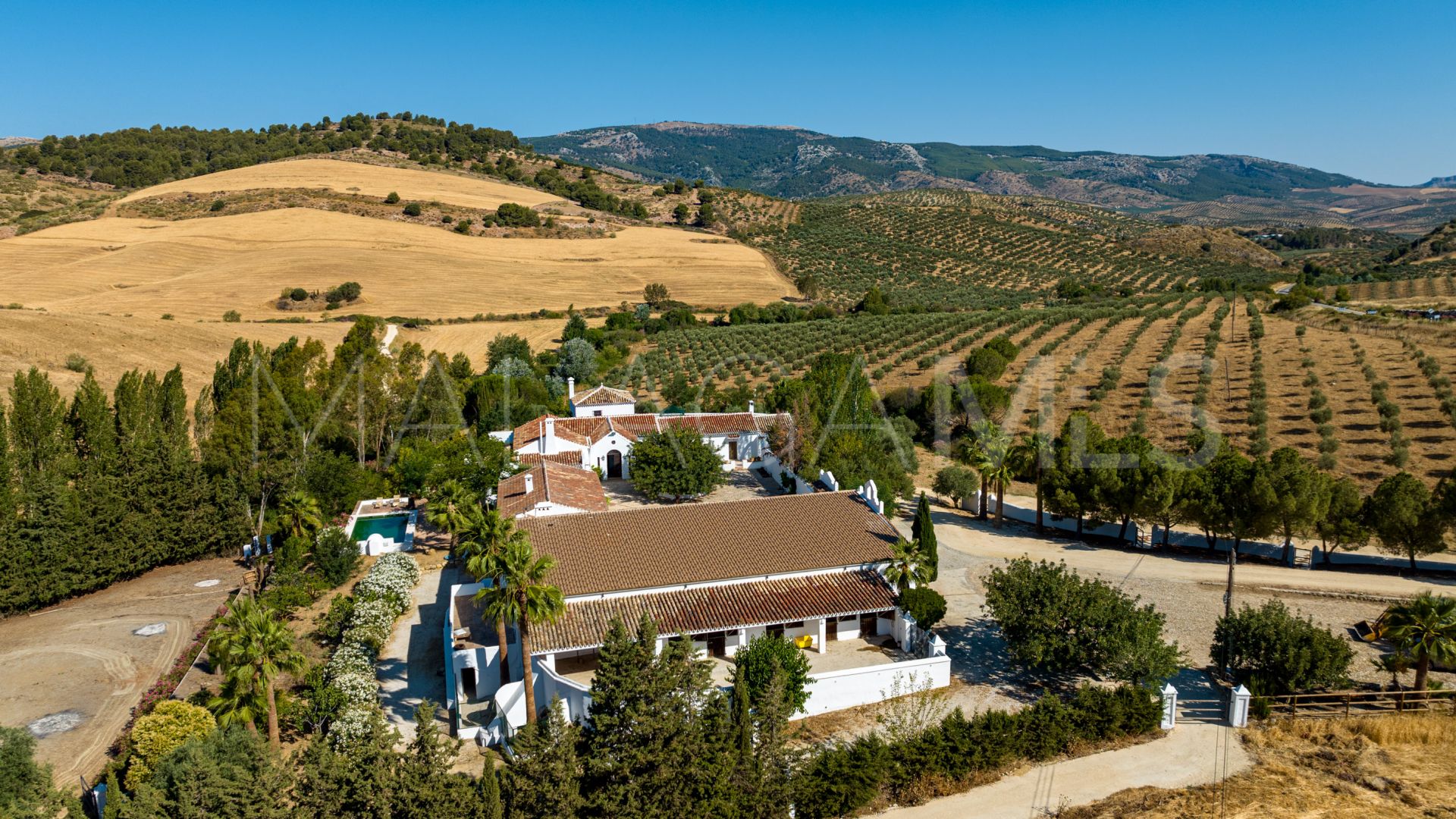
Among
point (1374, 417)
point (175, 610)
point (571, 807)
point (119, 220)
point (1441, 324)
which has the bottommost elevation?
point (175, 610)

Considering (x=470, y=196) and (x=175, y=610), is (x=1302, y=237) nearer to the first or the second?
(x=470, y=196)

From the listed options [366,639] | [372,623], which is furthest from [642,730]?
[372,623]

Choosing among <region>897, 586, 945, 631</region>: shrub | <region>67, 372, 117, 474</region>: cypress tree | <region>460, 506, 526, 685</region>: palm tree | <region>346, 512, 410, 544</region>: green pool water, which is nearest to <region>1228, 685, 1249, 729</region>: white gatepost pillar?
<region>897, 586, 945, 631</region>: shrub

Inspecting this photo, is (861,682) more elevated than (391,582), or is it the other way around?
(391,582)

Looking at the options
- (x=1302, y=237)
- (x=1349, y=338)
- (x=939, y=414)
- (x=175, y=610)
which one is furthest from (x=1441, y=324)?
(x=1302, y=237)

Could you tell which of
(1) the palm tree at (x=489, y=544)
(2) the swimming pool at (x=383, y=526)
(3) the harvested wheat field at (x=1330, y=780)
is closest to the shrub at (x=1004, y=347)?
(3) the harvested wheat field at (x=1330, y=780)

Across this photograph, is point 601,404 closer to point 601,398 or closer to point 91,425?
point 601,398
